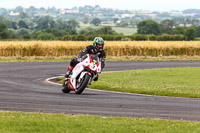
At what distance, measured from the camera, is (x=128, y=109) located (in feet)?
41.7

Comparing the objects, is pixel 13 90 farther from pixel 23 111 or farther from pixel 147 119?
pixel 147 119

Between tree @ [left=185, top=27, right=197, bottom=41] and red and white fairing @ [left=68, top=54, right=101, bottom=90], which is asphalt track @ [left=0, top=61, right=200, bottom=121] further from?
tree @ [left=185, top=27, right=197, bottom=41]

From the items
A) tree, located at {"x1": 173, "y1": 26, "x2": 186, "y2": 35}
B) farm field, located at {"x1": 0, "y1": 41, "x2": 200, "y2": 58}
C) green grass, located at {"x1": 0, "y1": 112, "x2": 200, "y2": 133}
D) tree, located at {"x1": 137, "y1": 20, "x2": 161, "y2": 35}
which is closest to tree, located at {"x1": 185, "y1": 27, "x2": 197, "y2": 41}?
tree, located at {"x1": 173, "y1": 26, "x2": 186, "y2": 35}

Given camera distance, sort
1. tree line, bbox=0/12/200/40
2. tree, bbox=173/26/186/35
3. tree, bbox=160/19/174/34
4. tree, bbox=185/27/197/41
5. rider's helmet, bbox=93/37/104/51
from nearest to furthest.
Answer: rider's helmet, bbox=93/37/104/51
tree line, bbox=0/12/200/40
tree, bbox=185/27/197/41
tree, bbox=173/26/186/35
tree, bbox=160/19/174/34

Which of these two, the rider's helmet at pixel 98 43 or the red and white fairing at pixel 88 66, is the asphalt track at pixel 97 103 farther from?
the rider's helmet at pixel 98 43

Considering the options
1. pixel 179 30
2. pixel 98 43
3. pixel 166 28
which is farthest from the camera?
pixel 166 28

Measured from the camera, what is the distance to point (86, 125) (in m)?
9.75

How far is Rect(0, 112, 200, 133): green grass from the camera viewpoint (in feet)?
30.4

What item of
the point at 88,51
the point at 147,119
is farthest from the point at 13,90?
the point at 147,119

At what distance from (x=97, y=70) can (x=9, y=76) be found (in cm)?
928

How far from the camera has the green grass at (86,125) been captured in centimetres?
927

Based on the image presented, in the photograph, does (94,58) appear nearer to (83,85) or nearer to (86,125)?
(83,85)

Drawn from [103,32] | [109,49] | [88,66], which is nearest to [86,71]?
[88,66]

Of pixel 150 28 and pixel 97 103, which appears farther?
pixel 150 28
